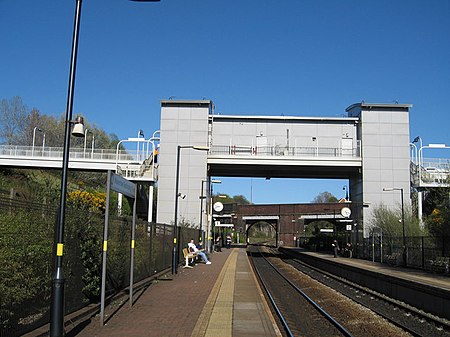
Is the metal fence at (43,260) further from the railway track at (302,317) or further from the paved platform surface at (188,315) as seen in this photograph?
the railway track at (302,317)

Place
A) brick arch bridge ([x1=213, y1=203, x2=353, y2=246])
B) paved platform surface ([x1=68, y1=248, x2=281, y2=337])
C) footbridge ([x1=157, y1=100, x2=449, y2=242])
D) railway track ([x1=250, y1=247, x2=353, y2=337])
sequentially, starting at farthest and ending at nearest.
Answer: brick arch bridge ([x1=213, y1=203, x2=353, y2=246])
footbridge ([x1=157, y1=100, x2=449, y2=242])
railway track ([x1=250, y1=247, x2=353, y2=337])
paved platform surface ([x1=68, y1=248, x2=281, y2=337])

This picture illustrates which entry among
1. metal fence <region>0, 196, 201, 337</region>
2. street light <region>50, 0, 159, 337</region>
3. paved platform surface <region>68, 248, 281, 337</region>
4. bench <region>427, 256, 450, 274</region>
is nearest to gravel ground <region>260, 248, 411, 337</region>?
paved platform surface <region>68, 248, 281, 337</region>

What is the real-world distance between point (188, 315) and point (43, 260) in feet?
13.7

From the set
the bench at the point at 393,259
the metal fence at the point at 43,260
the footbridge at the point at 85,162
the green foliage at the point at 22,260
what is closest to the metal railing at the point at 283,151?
the footbridge at the point at 85,162

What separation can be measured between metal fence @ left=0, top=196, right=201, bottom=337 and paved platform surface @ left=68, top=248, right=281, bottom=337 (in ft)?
2.54

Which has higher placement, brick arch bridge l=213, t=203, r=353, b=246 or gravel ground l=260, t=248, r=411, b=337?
brick arch bridge l=213, t=203, r=353, b=246

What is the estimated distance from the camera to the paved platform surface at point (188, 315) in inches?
389

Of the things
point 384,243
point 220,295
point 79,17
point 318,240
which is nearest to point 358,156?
point 384,243

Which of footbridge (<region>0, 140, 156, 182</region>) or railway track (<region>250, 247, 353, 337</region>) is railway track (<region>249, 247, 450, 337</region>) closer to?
railway track (<region>250, 247, 353, 337</region>)

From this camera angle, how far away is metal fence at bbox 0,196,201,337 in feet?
25.3

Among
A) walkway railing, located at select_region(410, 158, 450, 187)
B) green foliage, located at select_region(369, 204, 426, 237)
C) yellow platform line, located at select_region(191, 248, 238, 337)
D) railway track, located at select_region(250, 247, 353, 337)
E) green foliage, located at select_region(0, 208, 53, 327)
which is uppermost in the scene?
walkway railing, located at select_region(410, 158, 450, 187)

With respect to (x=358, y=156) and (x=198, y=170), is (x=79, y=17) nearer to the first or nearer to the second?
(x=198, y=170)

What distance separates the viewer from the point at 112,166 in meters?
47.8

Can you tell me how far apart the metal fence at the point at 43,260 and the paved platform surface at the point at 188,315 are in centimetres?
77
